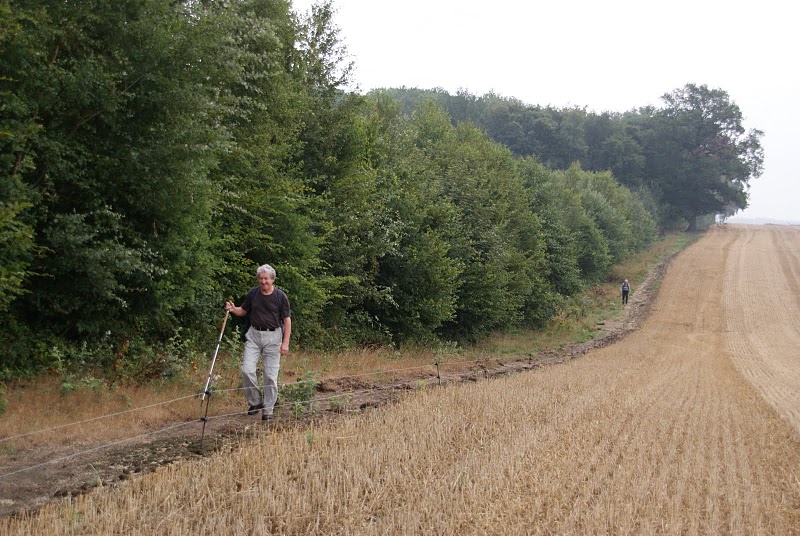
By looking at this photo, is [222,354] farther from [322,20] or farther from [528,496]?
[322,20]

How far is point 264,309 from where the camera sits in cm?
899

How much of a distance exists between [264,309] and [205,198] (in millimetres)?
3832

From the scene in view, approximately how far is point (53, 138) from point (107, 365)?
12.5 ft

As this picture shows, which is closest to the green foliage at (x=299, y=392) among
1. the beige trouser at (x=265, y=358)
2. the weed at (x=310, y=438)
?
the beige trouser at (x=265, y=358)

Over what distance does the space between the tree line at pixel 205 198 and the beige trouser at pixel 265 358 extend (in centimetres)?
257

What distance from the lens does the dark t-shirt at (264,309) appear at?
898 cm

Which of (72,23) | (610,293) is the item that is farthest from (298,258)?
(610,293)

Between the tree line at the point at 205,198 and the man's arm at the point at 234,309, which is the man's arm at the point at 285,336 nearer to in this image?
the man's arm at the point at 234,309

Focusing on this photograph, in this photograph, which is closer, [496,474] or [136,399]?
[496,474]

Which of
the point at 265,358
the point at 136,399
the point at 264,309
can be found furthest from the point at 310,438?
the point at 136,399

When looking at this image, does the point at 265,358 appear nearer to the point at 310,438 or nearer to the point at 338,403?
the point at 310,438

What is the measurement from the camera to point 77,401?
877cm

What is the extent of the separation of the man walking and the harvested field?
1.01 metres

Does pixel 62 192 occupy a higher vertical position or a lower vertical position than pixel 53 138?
lower
